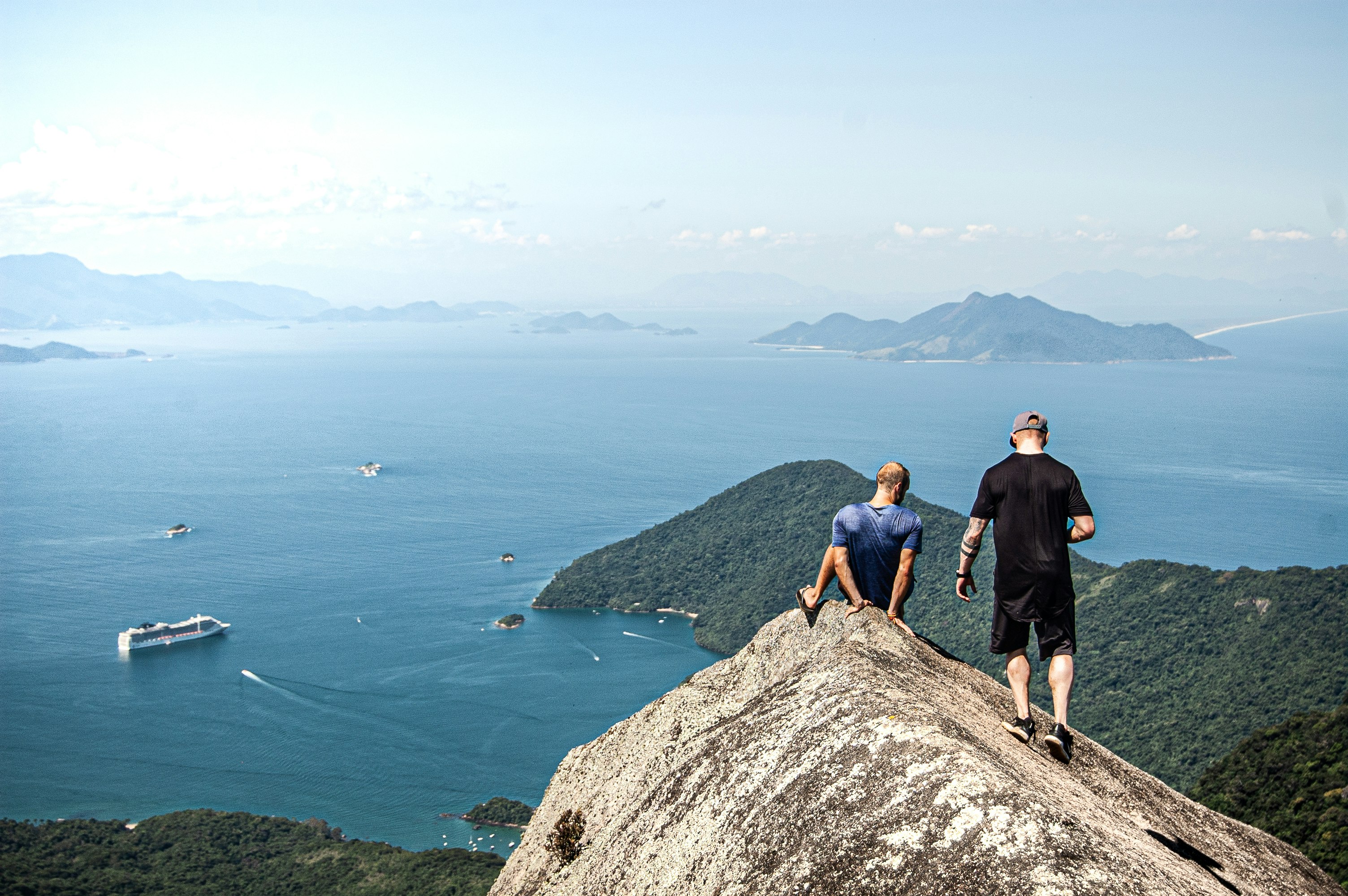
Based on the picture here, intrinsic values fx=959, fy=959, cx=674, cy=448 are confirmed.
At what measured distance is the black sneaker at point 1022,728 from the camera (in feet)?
20.9

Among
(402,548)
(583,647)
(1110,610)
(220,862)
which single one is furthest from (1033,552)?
(402,548)

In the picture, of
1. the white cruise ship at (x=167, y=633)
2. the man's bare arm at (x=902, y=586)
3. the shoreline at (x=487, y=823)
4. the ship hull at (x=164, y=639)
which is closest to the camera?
the man's bare arm at (x=902, y=586)

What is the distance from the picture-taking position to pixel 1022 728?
21.1 feet

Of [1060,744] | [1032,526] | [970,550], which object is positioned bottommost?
[1060,744]

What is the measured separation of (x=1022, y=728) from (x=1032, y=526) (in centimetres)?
140

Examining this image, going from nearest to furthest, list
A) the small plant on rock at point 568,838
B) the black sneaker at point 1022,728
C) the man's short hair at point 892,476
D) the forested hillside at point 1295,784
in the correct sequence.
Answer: the black sneaker at point 1022,728 < the man's short hair at point 892,476 < the small plant on rock at point 568,838 < the forested hillside at point 1295,784

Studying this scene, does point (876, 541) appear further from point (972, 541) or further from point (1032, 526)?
point (1032, 526)

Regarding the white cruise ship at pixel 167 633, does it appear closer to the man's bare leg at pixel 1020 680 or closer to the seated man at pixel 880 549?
the seated man at pixel 880 549

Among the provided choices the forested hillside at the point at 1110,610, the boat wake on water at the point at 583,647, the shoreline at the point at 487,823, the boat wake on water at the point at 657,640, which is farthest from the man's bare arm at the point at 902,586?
the boat wake on water at the point at 657,640

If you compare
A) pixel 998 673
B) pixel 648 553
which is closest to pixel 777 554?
pixel 648 553

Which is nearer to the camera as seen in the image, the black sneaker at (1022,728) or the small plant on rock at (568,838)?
the black sneaker at (1022,728)

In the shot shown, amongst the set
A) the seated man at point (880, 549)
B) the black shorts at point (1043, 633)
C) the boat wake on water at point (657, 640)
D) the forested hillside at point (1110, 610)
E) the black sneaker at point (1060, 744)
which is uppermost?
the seated man at point (880, 549)

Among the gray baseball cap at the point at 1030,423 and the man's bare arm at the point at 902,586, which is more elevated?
the gray baseball cap at the point at 1030,423

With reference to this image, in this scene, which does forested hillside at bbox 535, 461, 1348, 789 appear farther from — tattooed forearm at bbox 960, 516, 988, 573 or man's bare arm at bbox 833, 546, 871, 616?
tattooed forearm at bbox 960, 516, 988, 573
